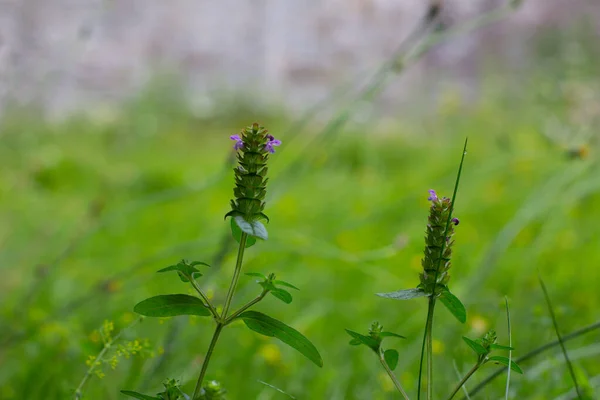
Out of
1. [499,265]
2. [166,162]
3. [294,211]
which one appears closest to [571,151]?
[499,265]

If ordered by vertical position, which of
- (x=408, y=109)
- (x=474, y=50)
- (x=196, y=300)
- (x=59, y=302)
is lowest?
(x=196, y=300)

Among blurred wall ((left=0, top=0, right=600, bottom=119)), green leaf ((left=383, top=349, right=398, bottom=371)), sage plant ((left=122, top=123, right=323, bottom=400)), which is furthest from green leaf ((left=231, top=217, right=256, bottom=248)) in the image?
blurred wall ((left=0, top=0, right=600, bottom=119))

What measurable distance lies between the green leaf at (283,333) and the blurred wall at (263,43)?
346 centimetres

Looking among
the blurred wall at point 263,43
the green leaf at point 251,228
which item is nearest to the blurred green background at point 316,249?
the green leaf at point 251,228

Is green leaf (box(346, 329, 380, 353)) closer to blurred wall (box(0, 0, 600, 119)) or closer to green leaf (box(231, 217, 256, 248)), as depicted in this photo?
green leaf (box(231, 217, 256, 248))

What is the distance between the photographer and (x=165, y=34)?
6078 millimetres

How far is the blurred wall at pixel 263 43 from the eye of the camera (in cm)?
464

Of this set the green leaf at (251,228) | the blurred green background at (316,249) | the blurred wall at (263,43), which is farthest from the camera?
the blurred wall at (263,43)

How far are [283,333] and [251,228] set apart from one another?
8 cm

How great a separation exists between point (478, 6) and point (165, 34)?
127 inches

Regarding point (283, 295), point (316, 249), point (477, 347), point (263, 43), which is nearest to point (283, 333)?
point (283, 295)

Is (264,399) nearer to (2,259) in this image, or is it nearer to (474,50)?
(2,259)

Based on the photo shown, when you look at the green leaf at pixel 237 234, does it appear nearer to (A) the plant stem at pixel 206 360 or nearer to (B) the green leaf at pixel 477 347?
(A) the plant stem at pixel 206 360

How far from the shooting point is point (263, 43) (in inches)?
251
